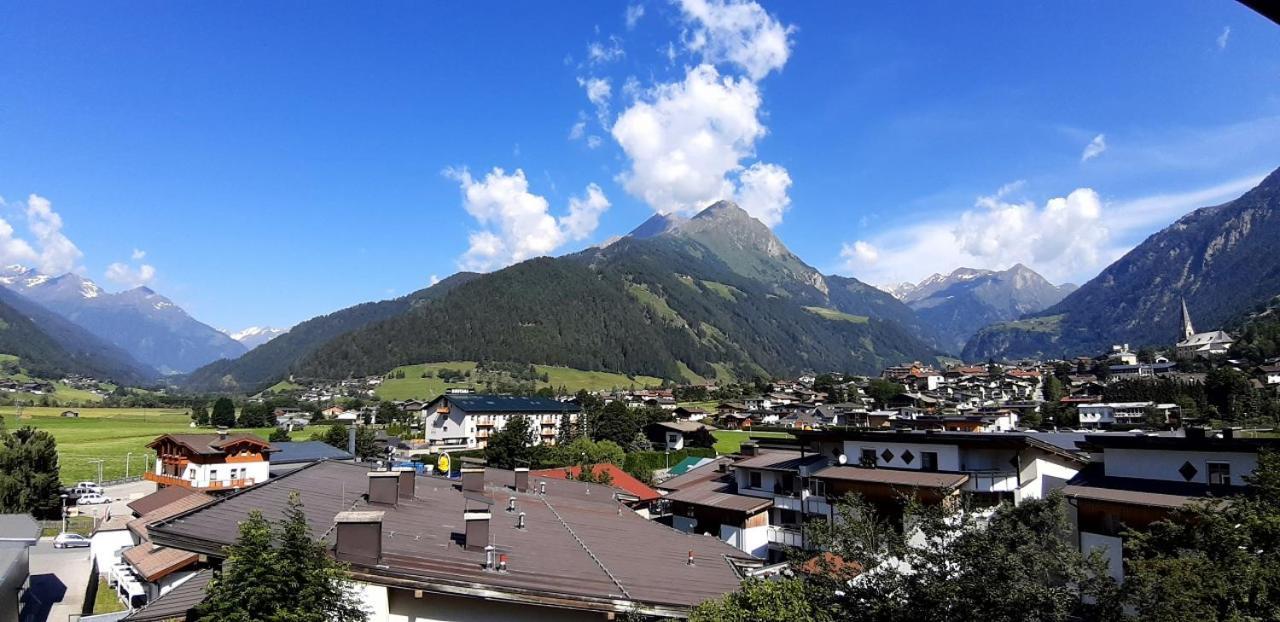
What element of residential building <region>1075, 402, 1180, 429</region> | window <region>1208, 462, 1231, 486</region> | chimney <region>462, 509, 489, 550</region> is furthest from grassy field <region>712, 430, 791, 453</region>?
chimney <region>462, 509, 489, 550</region>

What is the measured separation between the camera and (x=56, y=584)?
93.9 ft

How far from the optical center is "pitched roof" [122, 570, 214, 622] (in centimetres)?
1087

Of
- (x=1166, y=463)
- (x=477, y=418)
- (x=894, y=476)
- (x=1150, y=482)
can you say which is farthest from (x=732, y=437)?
(x=1166, y=463)

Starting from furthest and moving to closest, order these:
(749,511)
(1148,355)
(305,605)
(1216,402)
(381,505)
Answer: (1148,355), (1216,402), (749,511), (381,505), (305,605)

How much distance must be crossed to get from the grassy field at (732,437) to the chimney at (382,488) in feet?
195

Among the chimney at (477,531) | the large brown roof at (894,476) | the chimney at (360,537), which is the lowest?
the large brown roof at (894,476)

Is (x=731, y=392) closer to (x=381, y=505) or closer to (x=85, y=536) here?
(x=85, y=536)

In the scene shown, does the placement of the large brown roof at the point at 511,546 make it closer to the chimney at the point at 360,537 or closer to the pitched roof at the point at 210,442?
the chimney at the point at 360,537

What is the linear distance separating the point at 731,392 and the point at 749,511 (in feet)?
428

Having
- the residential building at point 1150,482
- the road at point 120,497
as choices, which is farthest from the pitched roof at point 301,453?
the residential building at point 1150,482

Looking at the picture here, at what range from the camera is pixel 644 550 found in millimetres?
16375

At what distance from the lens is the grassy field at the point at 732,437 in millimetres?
79750

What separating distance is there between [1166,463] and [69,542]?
4943 centimetres

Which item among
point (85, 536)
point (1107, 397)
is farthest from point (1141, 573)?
point (1107, 397)
